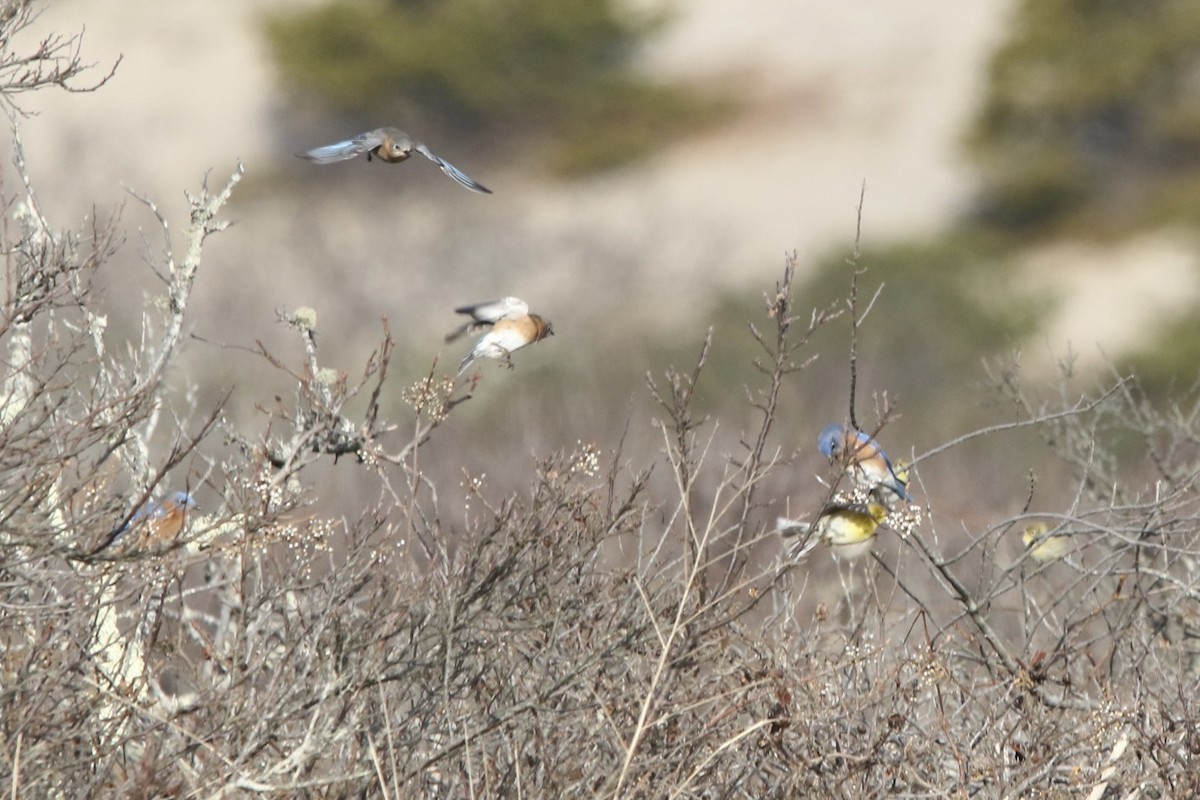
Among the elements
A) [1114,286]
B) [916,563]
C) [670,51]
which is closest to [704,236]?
[1114,286]

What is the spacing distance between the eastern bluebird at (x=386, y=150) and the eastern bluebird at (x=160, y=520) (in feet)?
3.67

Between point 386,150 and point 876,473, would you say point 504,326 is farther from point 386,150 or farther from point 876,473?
point 876,473

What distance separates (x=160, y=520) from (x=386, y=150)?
1.62m

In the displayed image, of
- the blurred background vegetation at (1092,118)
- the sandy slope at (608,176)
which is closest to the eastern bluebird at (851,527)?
the sandy slope at (608,176)

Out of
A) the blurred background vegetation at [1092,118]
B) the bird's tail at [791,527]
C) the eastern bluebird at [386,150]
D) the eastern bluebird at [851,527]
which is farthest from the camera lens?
the blurred background vegetation at [1092,118]

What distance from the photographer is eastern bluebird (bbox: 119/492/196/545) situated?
14.1 feet

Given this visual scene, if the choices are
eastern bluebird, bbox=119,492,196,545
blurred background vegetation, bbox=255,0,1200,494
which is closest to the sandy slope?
blurred background vegetation, bbox=255,0,1200,494

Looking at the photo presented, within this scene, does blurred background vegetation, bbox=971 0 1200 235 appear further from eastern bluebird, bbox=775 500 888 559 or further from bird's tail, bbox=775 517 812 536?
bird's tail, bbox=775 517 812 536

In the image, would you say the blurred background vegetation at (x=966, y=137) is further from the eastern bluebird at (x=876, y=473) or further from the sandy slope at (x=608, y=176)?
the eastern bluebird at (x=876, y=473)

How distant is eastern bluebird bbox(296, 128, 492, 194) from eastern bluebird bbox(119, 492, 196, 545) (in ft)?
3.67

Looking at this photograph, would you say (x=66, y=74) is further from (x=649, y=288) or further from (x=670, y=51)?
(x=670, y=51)

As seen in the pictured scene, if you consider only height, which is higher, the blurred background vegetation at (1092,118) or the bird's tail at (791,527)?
the bird's tail at (791,527)

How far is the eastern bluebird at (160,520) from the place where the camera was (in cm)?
431

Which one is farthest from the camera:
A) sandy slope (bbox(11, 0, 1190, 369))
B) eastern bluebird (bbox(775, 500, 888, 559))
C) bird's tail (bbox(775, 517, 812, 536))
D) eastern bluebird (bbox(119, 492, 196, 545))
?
sandy slope (bbox(11, 0, 1190, 369))
